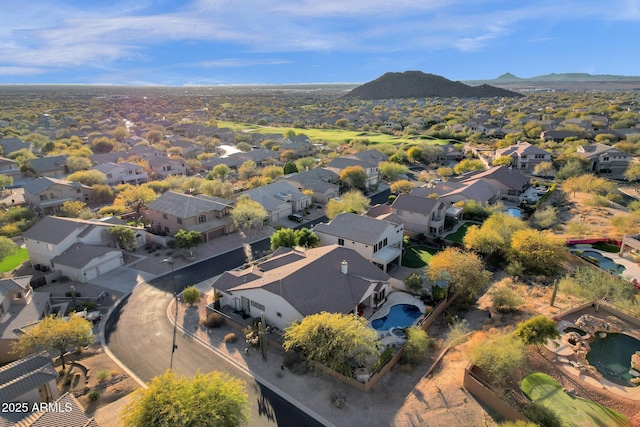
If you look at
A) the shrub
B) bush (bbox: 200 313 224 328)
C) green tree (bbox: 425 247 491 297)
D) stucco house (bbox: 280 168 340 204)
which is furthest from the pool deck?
stucco house (bbox: 280 168 340 204)

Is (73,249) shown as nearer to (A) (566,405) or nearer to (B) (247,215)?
(B) (247,215)

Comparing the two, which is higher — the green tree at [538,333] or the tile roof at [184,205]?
the tile roof at [184,205]

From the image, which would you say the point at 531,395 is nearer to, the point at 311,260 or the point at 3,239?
the point at 311,260

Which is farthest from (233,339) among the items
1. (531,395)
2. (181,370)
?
(531,395)

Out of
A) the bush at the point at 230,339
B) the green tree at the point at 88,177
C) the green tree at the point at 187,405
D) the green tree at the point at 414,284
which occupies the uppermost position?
the green tree at the point at 88,177

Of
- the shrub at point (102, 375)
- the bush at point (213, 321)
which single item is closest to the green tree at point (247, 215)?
the bush at point (213, 321)

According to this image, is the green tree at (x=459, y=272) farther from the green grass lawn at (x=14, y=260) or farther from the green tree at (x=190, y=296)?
the green grass lawn at (x=14, y=260)

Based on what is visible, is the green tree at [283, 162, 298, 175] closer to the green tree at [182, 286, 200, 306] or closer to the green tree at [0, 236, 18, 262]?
the green tree at [0, 236, 18, 262]
